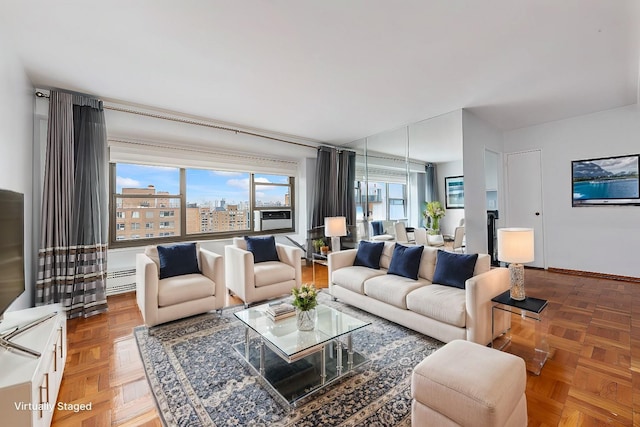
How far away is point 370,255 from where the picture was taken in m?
3.51

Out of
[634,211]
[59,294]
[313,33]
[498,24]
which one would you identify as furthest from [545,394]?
[59,294]

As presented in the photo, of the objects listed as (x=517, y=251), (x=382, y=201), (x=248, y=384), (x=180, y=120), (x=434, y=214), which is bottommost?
(x=248, y=384)

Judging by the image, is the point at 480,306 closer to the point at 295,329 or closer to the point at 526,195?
the point at 295,329

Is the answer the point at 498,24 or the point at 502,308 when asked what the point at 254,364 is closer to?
the point at 502,308

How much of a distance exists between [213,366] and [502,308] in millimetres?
2362

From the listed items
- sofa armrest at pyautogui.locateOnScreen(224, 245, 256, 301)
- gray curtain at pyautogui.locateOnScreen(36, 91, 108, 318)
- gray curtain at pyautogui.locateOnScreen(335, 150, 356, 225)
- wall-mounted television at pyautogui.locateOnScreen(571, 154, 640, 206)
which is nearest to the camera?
gray curtain at pyautogui.locateOnScreen(36, 91, 108, 318)

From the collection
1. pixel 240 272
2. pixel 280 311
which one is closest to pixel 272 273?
pixel 240 272

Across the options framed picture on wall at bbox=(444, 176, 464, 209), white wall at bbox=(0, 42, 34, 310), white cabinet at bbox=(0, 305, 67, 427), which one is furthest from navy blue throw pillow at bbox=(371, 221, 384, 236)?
white wall at bbox=(0, 42, 34, 310)

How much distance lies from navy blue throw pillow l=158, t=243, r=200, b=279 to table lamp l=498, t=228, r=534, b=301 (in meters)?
3.23

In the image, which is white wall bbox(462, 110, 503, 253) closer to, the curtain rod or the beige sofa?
the beige sofa

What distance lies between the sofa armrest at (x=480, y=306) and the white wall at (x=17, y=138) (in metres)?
3.83

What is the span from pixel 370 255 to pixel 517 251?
1.59 metres

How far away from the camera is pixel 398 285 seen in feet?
9.19

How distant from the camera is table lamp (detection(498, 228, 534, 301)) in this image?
2.25 metres
